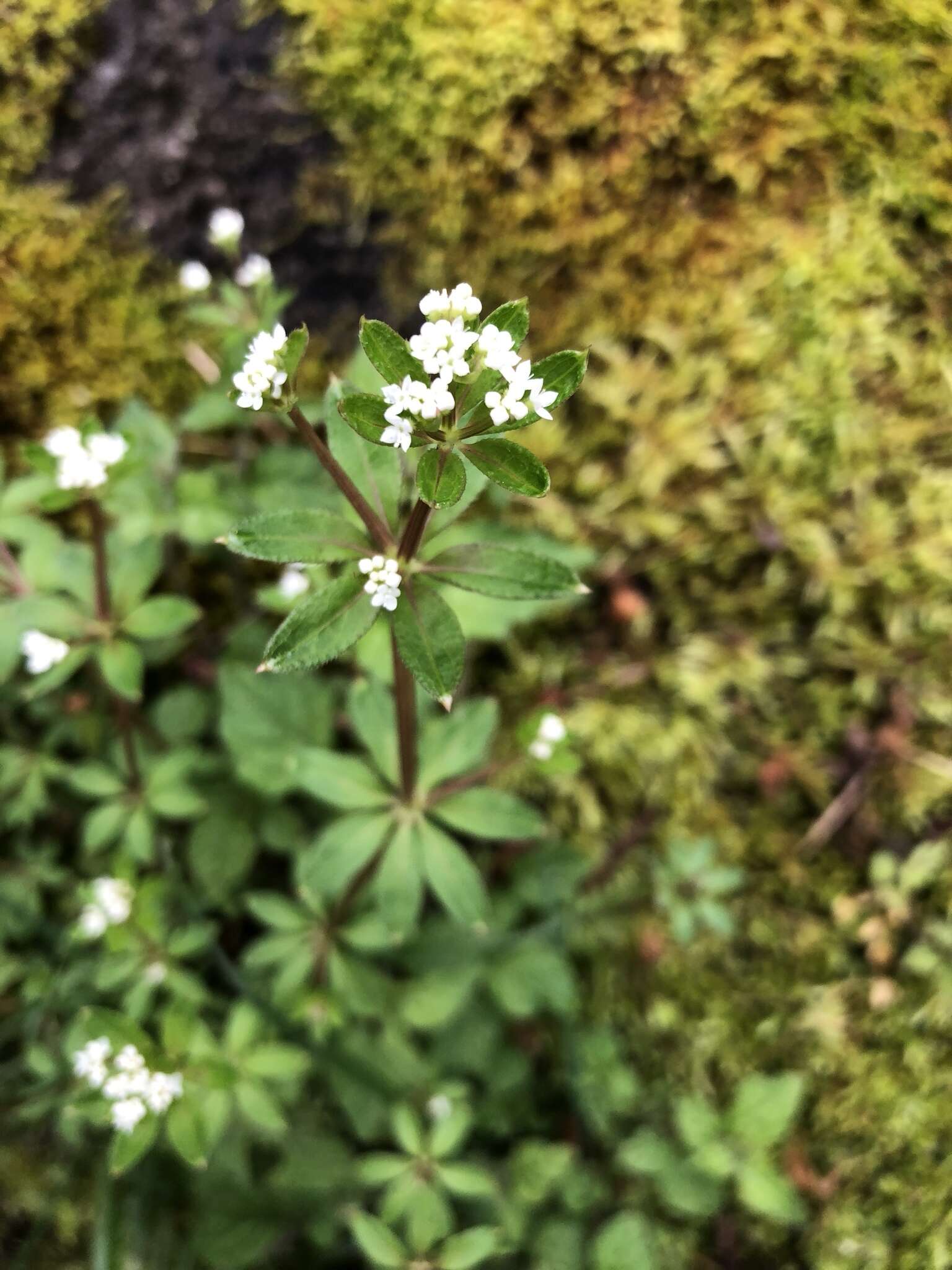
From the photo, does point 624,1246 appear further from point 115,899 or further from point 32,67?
point 32,67

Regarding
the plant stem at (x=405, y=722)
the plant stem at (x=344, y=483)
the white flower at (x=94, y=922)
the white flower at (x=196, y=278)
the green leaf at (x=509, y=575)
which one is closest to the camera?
the plant stem at (x=344, y=483)

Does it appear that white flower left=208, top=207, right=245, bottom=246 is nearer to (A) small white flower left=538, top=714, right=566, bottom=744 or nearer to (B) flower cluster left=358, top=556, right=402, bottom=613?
(B) flower cluster left=358, top=556, right=402, bottom=613

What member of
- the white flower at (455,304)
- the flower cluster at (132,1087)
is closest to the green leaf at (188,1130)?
the flower cluster at (132,1087)

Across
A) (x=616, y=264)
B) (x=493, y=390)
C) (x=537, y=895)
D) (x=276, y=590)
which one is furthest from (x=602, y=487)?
(x=493, y=390)

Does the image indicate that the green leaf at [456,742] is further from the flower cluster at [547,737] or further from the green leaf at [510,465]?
the green leaf at [510,465]

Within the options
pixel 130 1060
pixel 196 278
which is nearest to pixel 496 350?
pixel 196 278

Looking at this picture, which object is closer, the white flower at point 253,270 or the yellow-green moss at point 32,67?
the white flower at point 253,270

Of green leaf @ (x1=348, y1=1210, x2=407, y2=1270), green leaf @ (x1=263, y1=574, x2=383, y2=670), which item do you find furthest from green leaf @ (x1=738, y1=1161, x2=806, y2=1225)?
green leaf @ (x1=263, y1=574, x2=383, y2=670)

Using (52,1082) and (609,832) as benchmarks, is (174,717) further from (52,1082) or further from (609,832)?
(609,832)
